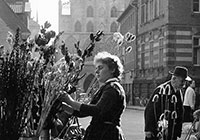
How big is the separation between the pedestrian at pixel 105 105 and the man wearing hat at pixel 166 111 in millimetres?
1744

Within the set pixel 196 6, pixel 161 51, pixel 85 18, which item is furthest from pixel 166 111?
pixel 85 18

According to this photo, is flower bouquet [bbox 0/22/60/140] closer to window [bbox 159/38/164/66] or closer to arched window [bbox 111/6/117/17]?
window [bbox 159/38/164/66]

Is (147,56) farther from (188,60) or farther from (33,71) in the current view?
(33,71)

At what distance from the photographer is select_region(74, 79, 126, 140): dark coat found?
4719 millimetres

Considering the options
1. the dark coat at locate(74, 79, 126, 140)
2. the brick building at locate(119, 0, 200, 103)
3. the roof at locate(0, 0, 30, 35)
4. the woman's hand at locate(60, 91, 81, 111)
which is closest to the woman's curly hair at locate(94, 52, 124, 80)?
the dark coat at locate(74, 79, 126, 140)

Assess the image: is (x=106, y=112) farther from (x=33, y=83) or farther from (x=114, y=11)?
(x=114, y=11)

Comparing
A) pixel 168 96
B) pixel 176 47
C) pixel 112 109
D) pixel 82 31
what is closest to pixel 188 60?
pixel 176 47

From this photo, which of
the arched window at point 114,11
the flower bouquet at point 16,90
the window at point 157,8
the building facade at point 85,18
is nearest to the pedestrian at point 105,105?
the flower bouquet at point 16,90

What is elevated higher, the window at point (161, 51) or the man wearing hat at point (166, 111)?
the window at point (161, 51)

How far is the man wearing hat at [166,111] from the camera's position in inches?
264

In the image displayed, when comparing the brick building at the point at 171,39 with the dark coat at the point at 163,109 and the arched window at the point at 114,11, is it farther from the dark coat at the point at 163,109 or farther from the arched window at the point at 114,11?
the arched window at the point at 114,11

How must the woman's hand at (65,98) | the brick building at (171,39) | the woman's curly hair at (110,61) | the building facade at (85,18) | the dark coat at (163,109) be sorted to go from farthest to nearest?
the building facade at (85,18)
the brick building at (171,39)
the dark coat at (163,109)
the woman's curly hair at (110,61)
the woman's hand at (65,98)

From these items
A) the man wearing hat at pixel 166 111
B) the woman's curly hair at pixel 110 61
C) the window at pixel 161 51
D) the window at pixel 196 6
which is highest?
the window at pixel 196 6

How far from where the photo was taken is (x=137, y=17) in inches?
1781
